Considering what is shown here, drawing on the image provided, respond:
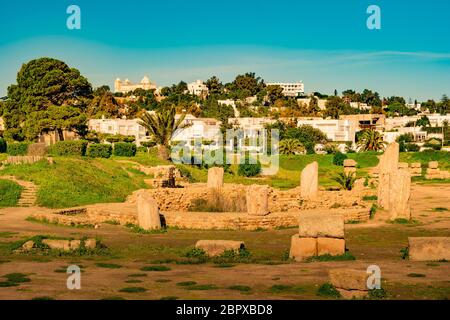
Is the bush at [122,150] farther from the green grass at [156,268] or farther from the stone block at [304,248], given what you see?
the green grass at [156,268]

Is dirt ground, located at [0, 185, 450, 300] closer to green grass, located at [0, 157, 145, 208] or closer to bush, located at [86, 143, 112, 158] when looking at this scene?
green grass, located at [0, 157, 145, 208]

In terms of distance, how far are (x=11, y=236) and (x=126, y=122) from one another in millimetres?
87342

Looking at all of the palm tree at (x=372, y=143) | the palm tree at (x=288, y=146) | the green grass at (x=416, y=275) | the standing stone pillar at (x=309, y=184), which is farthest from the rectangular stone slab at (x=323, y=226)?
the palm tree at (x=372, y=143)

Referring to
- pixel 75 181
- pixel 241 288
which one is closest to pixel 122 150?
pixel 75 181

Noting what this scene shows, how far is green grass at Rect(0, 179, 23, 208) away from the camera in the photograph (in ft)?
96.6

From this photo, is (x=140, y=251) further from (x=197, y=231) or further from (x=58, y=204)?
(x=58, y=204)

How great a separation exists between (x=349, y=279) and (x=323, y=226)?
5120 mm

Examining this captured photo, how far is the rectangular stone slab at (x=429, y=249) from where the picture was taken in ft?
48.6

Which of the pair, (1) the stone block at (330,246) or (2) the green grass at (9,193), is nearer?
(1) the stone block at (330,246)

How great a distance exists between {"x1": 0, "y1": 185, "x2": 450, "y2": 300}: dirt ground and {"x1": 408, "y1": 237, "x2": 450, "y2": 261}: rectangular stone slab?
0.46 meters

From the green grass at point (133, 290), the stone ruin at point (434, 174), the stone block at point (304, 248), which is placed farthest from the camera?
the stone ruin at point (434, 174)

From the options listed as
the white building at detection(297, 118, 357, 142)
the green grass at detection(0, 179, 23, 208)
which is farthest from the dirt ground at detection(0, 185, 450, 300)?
the white building at detection(297, 118, 357, 142)

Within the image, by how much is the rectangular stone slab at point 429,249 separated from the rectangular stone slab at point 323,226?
1773 mm

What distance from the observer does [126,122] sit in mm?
106375
